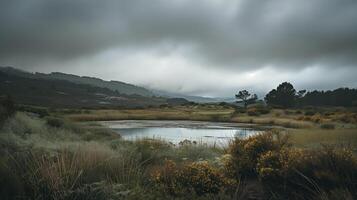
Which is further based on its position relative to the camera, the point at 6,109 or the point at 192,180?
the point at 6,109

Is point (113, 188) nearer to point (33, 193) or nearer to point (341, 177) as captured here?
point (33, 193)

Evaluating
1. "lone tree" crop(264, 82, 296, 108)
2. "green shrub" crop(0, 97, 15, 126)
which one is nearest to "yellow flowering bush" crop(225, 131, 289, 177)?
"green shrub" crop(0, 97, 15, 126)

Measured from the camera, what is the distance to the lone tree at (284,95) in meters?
86.1

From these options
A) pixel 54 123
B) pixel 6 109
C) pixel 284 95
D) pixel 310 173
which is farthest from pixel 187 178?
pixel 284 95

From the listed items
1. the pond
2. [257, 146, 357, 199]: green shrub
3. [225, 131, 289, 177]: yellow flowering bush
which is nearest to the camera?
[257, 146, 357, 199]: green shrub

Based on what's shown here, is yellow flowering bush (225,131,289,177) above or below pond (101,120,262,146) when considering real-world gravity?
above

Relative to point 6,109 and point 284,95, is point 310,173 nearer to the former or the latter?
point 6,109

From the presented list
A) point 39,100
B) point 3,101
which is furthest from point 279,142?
point 39,100

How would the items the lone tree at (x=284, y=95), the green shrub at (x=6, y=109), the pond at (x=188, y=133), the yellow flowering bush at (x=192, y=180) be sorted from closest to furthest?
1. the yellow flowering bush at (x=192, y=180)
2. the green shrub at (x=6, y=109)
3. the pond at (x=188, y=133)
4. the lone tree at (x=284, y=95)

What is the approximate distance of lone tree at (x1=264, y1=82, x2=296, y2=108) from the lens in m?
86.1

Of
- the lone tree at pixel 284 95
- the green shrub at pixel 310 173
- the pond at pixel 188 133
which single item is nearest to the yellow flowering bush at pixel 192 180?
the green shrub at pixel 310 173

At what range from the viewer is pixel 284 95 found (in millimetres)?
86438

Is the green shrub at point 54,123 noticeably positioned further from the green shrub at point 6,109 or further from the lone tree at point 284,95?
the lone tree at point 284,95

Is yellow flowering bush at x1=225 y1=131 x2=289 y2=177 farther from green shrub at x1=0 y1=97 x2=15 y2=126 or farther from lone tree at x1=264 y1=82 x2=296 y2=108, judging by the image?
lone tree at x1=264 y1=82 x2=296 y2=108
